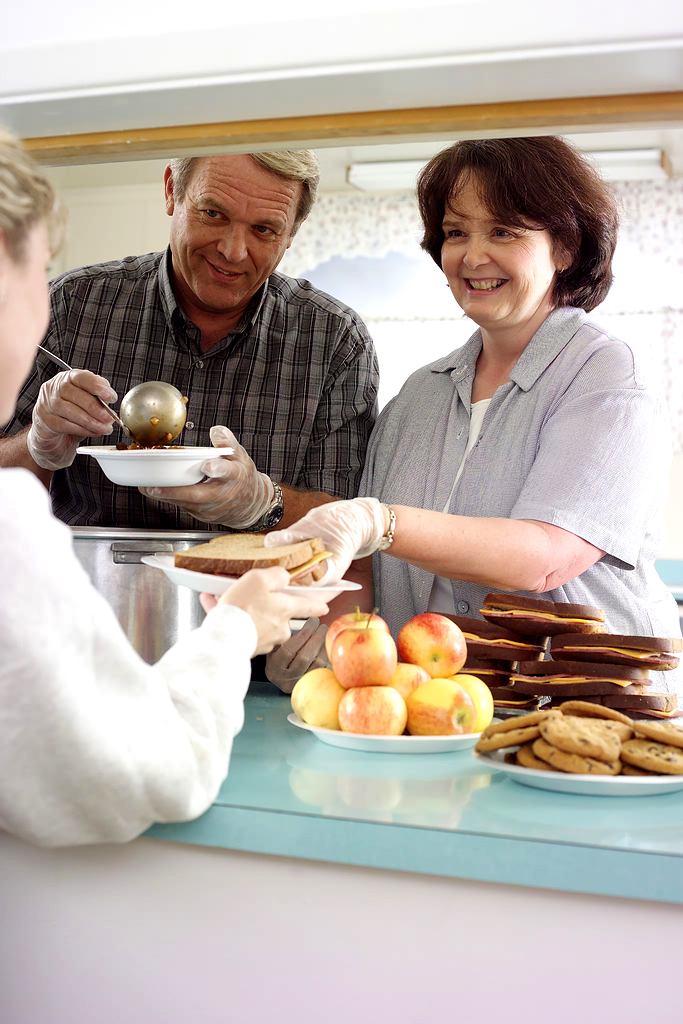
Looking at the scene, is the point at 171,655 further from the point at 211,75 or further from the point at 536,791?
the point at 211,75

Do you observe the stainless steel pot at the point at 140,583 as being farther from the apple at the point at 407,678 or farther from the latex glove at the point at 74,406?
the latex glove at the point at 74,406

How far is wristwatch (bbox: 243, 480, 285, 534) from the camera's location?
1.81 metres

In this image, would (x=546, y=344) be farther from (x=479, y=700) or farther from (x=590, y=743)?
(x=590, y=743)

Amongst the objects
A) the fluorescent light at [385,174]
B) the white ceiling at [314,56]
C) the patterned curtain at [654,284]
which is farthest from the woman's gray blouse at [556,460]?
the patterned curtain at [654,284]

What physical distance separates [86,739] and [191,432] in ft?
4.56

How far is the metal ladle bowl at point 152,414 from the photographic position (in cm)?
159

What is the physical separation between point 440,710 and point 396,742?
64 millimetres

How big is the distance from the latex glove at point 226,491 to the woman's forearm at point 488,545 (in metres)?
0.32

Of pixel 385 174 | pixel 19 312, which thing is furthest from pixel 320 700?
pixel 385 174

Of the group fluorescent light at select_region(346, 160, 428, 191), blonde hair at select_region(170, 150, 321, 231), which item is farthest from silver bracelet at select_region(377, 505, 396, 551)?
fluorescent light at select_region(346, 160, 428, 191)

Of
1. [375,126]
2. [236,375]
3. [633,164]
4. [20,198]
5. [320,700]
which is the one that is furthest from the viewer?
[633,164]

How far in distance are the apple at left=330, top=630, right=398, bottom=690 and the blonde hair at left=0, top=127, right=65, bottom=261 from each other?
A: 1.82 ft

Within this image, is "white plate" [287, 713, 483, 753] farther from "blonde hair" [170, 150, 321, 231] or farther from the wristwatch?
"blonde hair" [170, 150, 321, 231]

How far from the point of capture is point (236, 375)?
2113 millimetres
